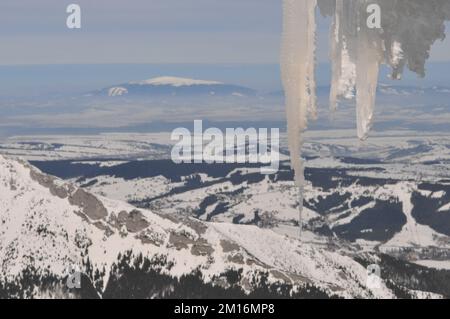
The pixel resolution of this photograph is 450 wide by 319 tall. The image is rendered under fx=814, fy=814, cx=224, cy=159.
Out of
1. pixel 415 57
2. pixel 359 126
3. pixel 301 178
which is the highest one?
pixel 415 57

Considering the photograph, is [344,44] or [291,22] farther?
[344,44]

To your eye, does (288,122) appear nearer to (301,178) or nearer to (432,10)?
(301,178)

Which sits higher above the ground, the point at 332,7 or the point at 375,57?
the point at 332,7

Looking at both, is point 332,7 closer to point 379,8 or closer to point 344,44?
point 344,44
